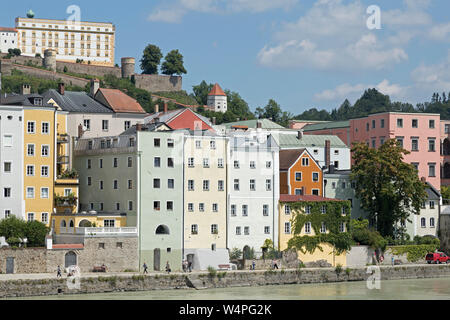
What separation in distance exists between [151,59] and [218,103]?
1696 cm

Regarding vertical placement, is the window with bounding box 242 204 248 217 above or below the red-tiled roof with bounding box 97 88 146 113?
below

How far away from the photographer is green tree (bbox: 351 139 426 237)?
274 ft

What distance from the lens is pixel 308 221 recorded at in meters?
79.9

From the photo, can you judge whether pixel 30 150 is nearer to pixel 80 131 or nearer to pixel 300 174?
pixel 80 131

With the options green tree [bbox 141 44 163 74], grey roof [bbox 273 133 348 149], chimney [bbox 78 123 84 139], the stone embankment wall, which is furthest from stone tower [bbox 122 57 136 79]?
the stone embankment wall

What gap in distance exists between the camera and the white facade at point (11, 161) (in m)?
73.8

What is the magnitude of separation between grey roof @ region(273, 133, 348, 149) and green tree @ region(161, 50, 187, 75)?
198ft

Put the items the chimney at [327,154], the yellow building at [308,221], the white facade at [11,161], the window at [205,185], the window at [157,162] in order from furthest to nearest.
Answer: the chimney at [327,154], the yellow building at [308,221], the window at [205,185], the window at [157,162], the white facade at [11,161]

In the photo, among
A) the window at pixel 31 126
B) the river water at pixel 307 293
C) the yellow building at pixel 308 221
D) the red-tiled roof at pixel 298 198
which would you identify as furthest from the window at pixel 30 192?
the red-tiled roof at pixel 298 198

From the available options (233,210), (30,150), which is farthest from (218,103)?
(30,150)

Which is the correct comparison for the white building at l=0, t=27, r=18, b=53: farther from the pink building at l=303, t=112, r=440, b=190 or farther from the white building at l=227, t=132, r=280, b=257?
the white building at l=227, t=132, r=280, b=257

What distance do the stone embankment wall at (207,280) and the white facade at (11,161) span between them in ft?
38.1

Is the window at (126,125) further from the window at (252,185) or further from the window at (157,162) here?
the window at (252,185)
